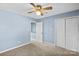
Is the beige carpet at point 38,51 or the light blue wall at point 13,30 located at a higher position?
the light blue wall at point 13,30

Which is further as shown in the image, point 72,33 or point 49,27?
point 49,27

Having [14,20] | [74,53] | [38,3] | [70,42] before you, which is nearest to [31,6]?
[38,3]

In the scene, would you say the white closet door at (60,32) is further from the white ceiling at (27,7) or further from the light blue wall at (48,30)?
the white ceiling at (27,7)

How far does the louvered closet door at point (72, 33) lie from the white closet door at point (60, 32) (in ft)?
0.28

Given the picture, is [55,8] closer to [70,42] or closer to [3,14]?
[70,42]

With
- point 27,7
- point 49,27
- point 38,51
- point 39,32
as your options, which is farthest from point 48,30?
point 27,7

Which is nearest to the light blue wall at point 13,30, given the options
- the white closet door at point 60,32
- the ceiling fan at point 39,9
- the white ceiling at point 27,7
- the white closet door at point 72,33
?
the white ceiling at point 27,7

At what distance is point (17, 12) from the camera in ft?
6.34

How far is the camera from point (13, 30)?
1.97 m

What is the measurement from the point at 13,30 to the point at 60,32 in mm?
939

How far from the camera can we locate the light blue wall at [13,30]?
188 cm

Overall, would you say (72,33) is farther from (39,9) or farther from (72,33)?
(39,9)

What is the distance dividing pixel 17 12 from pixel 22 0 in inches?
9.8

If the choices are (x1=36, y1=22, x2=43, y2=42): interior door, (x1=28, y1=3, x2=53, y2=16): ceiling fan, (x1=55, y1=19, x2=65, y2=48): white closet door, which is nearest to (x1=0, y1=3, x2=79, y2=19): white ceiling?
(x1=28, y1=3, x2=53, y2=16): ceiling fan
